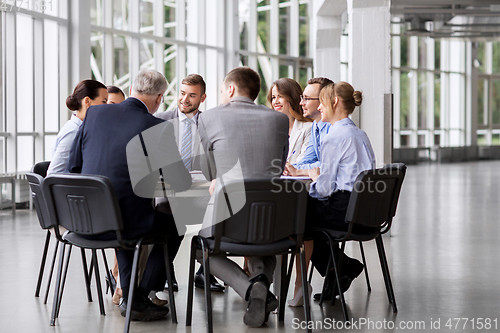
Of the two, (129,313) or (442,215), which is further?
(442,215)

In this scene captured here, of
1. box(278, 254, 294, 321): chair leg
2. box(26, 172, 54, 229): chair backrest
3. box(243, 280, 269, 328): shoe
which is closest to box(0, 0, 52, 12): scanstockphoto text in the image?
box(26, 172, 54, 229): chair backrest

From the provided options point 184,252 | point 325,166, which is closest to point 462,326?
point 325,166

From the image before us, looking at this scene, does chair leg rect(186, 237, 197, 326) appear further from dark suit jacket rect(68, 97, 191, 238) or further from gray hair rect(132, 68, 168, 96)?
gray hair rect(132, 68, 168, 96)

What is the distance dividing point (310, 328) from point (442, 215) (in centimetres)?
509

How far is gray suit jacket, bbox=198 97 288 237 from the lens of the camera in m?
3.06

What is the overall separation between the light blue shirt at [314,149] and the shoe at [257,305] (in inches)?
46.2

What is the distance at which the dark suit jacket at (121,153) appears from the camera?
121 inches

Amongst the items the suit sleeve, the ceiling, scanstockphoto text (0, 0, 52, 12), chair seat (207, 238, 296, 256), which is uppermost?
the ceiling

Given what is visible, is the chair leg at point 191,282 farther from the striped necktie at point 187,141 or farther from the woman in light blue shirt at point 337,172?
the striped necktie at point 187,141

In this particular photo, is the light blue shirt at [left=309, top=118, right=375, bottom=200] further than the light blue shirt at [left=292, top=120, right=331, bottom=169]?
No

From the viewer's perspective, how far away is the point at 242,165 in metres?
3.07

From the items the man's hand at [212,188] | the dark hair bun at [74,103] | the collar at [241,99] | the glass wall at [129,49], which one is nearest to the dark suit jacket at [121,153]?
the man's hand at [212,188]

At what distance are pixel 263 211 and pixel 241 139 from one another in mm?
407

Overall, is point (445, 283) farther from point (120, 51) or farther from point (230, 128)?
point (120, 51)
